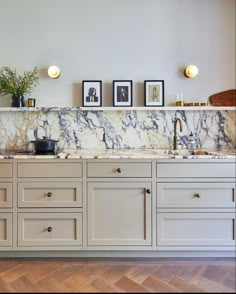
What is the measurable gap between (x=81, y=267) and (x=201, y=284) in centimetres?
96

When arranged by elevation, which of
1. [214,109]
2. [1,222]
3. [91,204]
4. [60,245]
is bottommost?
[60,245]

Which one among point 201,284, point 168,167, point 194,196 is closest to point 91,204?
point 168,167

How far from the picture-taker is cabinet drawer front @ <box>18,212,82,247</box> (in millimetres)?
2314

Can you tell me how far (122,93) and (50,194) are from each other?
1269 millimetres

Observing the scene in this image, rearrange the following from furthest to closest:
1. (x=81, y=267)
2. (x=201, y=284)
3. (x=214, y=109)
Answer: (x=214, y=109)
(x=81, y=267)
(x=201, y=284)

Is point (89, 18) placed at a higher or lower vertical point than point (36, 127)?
higher

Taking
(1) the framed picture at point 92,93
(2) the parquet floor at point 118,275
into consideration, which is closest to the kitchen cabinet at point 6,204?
(2) the parquet floor at point 118,275

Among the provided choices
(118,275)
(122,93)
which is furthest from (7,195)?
(122,93)

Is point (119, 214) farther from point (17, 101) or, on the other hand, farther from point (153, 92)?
point (17, 101)

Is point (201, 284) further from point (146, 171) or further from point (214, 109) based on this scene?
point (214, 109)

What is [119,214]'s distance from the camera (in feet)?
7.61

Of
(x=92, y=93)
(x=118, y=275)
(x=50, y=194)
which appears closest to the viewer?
(x=118, y=275)

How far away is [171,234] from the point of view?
233cm

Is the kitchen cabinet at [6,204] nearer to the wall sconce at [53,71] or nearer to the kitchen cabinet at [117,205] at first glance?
the kitchen cabinet at [117,205]
